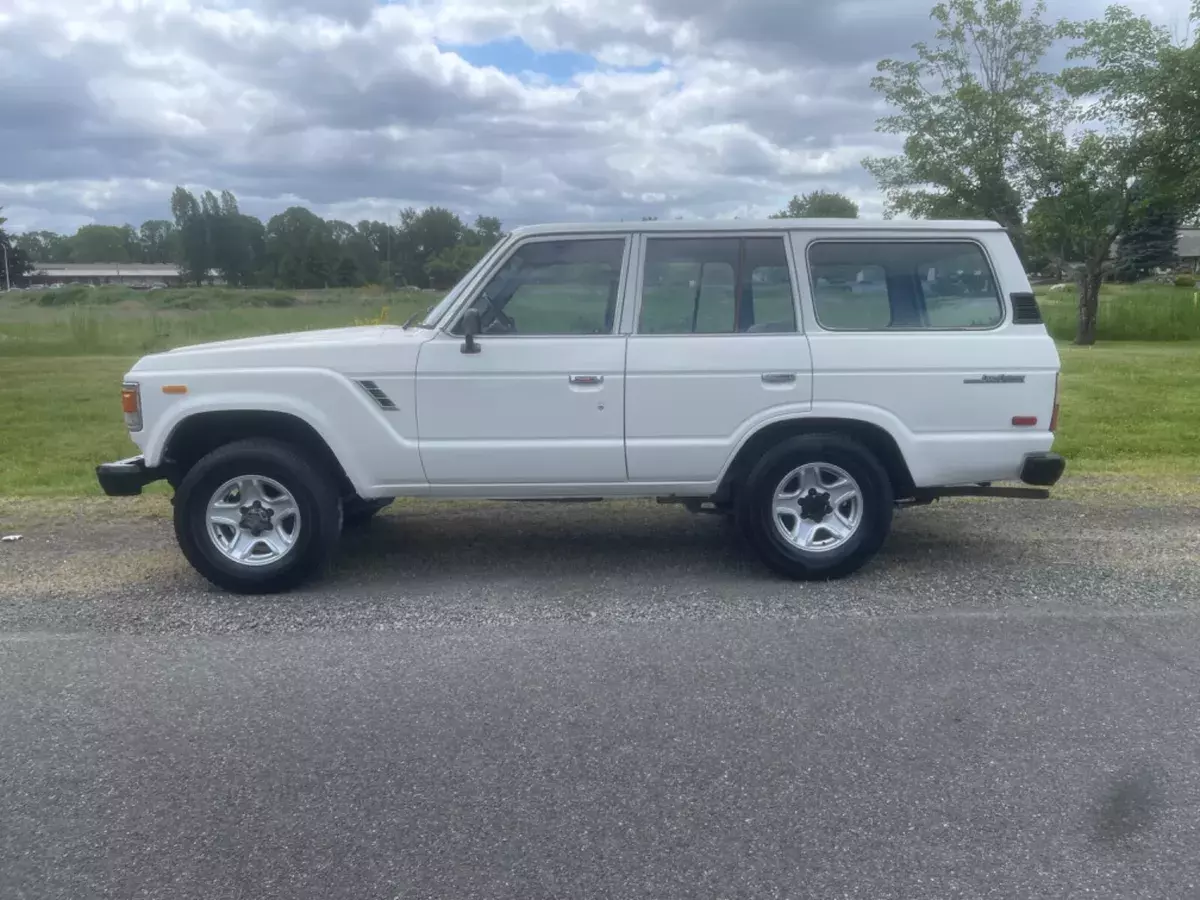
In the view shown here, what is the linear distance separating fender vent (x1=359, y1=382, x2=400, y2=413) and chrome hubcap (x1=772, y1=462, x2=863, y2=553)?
222cm

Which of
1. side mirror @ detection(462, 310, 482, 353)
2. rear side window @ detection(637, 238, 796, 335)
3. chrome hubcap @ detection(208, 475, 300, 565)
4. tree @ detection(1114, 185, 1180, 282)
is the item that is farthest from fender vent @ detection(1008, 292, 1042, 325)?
tree @ detection(1114, 185, 1180, 282)

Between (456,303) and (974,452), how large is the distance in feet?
9.94

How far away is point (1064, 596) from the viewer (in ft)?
19.1

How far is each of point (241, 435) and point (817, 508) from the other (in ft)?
10.9

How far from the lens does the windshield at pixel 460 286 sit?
615cm

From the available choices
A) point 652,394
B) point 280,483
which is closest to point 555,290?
point 652,394

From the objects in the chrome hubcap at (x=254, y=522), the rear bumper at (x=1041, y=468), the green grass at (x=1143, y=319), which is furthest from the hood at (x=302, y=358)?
Answer: the green grass at (x=1143, y=319)

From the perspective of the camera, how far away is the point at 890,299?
243 inches

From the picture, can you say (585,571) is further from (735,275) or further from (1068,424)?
(1068,424)

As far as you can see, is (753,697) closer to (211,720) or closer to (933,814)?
(933,814)

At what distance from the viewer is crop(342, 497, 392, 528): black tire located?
6629 mm

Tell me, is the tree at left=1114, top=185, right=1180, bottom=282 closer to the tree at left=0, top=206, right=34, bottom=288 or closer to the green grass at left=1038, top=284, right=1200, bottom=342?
the green grass at left=1038, top=284, right=1200, bottom=342

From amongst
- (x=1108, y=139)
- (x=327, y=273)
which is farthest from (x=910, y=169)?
(x=327, y=273)

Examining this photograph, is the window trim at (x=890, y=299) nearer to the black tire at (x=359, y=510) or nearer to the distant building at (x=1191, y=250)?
the black tire at (x=359, y=510)
